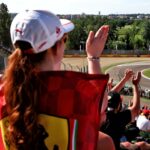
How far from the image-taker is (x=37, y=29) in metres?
2.19

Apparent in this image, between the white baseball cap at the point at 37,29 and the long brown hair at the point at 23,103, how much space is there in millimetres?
98

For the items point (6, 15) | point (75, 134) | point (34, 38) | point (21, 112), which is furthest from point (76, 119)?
point (6, 15)

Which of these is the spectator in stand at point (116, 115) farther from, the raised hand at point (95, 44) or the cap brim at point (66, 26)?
the cap brim at point (66, 26)

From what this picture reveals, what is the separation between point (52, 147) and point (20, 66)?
1.30ft

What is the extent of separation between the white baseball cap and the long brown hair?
0.32 ft

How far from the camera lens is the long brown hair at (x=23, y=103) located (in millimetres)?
2039

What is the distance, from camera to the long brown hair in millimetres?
2039

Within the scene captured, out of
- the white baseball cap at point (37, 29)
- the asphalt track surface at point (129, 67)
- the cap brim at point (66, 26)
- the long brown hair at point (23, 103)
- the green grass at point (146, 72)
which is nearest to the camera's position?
the long brown hair at point (23, 103)

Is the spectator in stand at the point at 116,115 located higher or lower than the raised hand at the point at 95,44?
lower

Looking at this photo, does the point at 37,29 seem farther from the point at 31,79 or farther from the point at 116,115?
the point at 116,115

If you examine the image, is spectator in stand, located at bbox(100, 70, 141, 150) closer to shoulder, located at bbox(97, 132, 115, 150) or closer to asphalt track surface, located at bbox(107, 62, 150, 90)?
shoulder, located at bbox(97, 132, 115, 150)

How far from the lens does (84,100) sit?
2.13m

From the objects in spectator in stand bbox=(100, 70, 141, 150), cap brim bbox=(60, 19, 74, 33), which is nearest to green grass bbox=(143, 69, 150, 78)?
spectator in stand bbox=(100, 70, 141, 150)

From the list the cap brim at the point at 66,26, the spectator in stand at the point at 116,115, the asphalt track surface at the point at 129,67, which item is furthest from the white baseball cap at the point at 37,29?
the asphalt track surface at the point at 129,67
